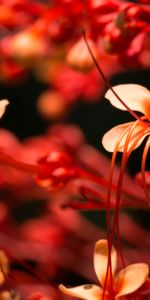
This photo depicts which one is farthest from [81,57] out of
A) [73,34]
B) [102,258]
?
[102,258]

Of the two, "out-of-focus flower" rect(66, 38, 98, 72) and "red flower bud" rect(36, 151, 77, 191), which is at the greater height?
"out-of-focus flower" rect(66, 38, 98, 72)

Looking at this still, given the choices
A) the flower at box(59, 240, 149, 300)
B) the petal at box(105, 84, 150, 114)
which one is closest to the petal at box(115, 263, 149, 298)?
the flower at box(59, 240, 149, 300)

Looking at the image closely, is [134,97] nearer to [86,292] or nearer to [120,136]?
[120,136]

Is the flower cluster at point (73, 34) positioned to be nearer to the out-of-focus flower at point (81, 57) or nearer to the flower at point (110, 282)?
the out-of-focus flower at point (81, 57)

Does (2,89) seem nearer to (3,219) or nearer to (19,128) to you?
(19,128)

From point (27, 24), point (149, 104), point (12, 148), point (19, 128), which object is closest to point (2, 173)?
point (12, 148)

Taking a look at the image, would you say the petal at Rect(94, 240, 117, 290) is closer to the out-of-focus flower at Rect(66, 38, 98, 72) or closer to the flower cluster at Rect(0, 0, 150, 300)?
the flower cluster at Rect(0, 0, 150, 300)
